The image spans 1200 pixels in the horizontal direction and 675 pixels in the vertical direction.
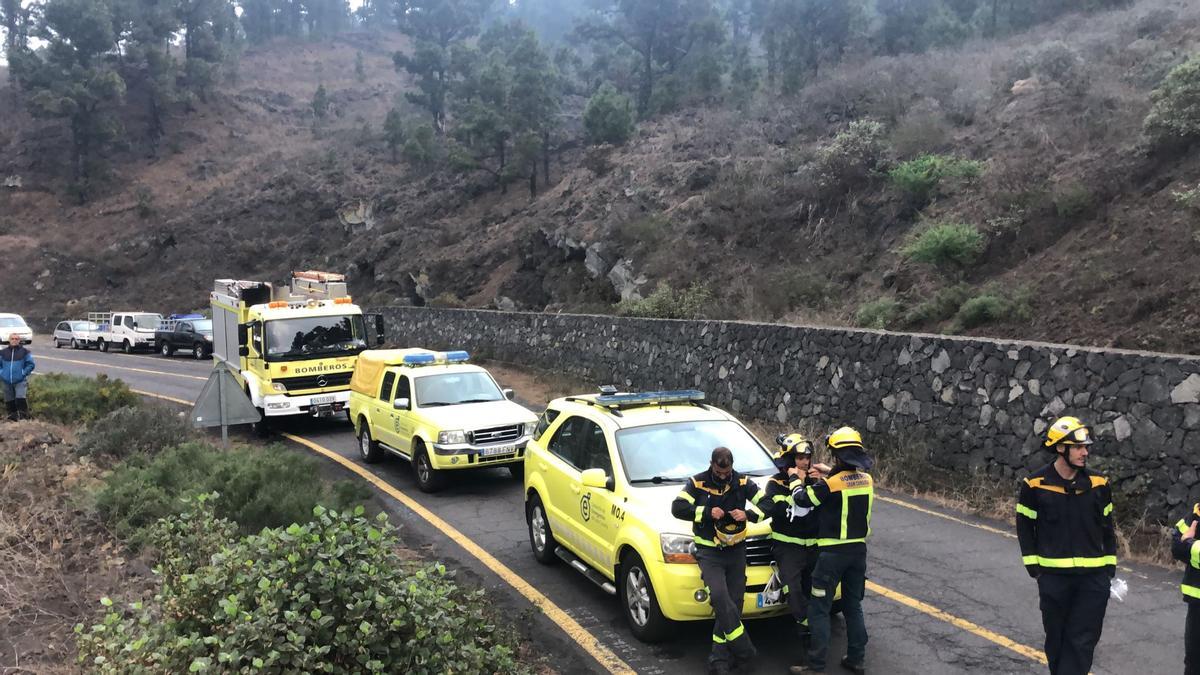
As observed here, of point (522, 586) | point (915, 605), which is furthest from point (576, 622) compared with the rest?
point (915, 605)

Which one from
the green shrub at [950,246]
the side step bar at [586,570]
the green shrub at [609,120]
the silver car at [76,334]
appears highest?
the green shrub at [609,120]

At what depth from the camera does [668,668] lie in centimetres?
586

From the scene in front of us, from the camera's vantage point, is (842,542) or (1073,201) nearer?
(842,542)

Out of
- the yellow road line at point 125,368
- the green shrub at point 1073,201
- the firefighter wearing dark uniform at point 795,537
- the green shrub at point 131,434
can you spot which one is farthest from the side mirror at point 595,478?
the yellow road line at point 125,368

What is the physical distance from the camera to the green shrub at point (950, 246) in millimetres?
18219

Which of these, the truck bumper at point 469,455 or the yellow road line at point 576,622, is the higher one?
the truck bumper at point 469,455

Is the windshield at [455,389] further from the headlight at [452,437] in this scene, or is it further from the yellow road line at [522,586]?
the yellow road line at [522,586]

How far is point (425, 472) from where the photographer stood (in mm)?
11383

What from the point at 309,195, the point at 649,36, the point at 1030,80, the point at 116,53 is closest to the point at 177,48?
the point at 116,53

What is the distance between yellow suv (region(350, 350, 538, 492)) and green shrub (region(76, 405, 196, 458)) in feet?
8.94

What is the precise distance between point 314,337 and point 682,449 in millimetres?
11324

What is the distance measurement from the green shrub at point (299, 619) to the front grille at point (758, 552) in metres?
1.93

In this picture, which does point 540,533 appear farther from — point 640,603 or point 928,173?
point 928,173

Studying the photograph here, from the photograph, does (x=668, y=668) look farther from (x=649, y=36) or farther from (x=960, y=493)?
(x=649, y=36)
